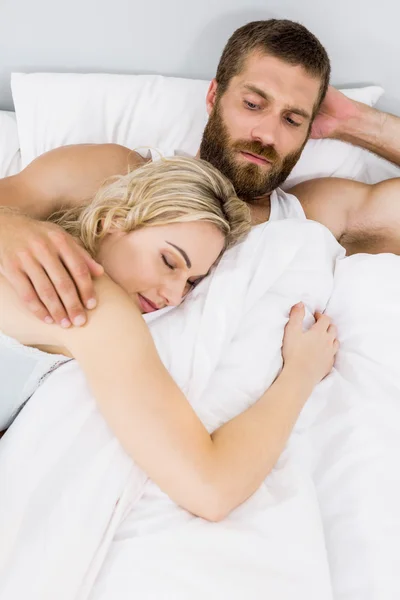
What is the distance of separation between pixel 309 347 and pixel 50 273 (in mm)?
550

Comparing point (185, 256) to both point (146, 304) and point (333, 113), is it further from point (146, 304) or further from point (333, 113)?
point (333, 113)

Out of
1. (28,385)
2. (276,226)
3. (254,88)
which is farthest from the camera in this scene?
(254,88)

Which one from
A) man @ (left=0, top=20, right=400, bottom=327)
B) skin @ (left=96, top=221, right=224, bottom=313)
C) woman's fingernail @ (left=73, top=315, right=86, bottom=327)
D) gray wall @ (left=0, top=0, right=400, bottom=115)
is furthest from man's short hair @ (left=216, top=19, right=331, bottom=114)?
woman's fingernail @ (left=73, top=315, right=86, bottom=327)

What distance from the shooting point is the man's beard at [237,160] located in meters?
1.41

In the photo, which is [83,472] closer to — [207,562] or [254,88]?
[207,562]

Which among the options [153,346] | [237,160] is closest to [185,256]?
[153,346]

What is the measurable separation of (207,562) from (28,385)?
0.47m

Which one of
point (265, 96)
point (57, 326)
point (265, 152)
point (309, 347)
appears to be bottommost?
point (309, 347)

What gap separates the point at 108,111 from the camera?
1.54 meters

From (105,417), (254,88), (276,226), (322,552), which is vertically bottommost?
(322,552)

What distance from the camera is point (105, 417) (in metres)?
0.86

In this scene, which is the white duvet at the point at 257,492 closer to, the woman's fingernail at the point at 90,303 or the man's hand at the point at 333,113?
the woman's fingernail at the point at 90,303

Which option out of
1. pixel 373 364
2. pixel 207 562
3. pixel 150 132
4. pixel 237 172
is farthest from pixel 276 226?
pixel 207 562

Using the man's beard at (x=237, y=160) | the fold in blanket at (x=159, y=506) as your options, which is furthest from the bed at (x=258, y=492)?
the man's beard at (x=237, y=160)
